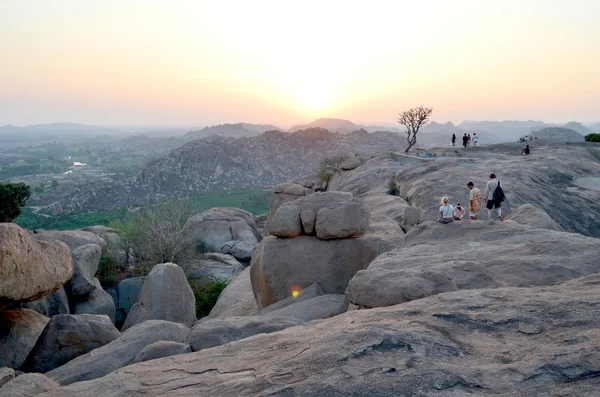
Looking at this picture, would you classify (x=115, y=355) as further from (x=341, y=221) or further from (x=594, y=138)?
(x=594, y=138)

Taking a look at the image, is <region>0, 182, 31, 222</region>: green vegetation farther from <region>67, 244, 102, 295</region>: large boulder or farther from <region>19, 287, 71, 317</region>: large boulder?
<region>19, 287, 71, 317</region>: large boulder

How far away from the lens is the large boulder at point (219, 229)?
28078mm

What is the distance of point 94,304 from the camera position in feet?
49.0

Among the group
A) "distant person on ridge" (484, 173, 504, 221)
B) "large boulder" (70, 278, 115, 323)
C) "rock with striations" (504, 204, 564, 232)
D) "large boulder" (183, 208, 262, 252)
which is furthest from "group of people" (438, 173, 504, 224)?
"large boulder" (183, 208, 262, 252)

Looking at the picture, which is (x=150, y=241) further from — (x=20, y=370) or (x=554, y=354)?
(x=554, y=354)

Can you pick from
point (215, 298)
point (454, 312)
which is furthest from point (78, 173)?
point (454, 312)

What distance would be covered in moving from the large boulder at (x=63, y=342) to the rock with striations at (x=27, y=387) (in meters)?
3.17

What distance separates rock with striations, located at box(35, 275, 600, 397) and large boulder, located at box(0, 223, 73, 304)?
5.04 meters

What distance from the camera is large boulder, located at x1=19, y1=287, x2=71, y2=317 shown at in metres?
13.0

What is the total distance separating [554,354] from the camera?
361 cm

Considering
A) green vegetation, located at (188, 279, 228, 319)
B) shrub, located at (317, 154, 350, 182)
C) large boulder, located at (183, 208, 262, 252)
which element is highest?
shrub, located at (317, 154, 350, 182)

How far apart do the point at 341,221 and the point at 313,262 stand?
120 cm

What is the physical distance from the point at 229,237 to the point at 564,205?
1862 cm

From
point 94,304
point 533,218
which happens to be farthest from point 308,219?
point 94,304
